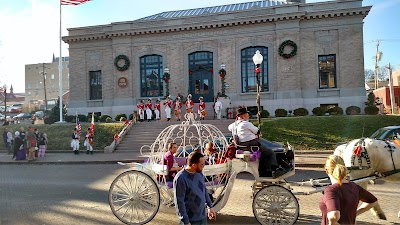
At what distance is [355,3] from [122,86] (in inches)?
896

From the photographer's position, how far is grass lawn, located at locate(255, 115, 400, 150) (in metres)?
21.0

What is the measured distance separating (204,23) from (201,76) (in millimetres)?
4983

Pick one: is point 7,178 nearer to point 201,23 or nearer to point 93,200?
point 93,200

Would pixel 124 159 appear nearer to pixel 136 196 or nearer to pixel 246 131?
pixel 136 196

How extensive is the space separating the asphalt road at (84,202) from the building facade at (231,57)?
1878 centimetres

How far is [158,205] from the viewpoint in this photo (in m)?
7.21

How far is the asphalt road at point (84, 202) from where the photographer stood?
7.78 meters

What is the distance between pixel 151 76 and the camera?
3606 centimetres

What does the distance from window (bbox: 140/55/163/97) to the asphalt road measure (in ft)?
71.6

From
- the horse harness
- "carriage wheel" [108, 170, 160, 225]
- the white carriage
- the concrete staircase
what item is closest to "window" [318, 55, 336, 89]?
the concrete staircase

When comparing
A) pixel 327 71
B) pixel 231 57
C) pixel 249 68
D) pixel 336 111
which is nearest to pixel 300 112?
pixel 336 111

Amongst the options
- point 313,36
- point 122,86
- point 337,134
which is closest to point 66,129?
point 122,86

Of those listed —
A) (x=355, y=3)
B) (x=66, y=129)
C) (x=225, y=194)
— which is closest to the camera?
(x=225, y=194)

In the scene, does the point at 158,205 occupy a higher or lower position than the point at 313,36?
lower
